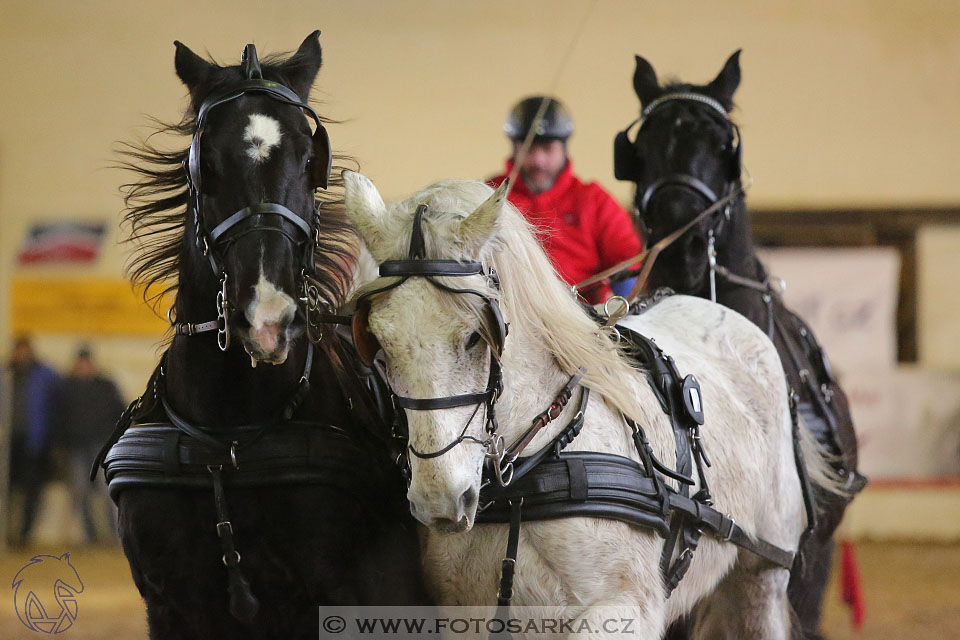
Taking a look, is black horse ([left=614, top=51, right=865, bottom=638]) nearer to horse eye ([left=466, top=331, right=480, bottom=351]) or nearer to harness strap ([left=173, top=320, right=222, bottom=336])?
horse eye ([left=466, top=331, right=480, bottom=351])

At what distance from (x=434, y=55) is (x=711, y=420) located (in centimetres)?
591

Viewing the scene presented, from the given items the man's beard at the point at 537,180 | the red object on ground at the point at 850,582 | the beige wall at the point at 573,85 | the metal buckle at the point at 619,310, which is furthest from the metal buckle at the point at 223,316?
the beige wall at the point at 573,85

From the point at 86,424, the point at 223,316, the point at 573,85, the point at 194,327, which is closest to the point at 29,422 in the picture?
the point at 86,424

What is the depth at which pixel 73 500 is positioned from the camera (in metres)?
7.56

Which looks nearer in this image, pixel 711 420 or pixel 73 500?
pixel 711 420

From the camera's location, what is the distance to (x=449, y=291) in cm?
168

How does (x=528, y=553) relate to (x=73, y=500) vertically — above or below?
above

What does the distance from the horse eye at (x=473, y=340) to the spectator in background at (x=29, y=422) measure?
22.1 feet

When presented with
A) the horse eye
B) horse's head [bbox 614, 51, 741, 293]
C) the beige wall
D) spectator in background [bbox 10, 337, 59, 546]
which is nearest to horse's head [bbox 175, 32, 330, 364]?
the horse eye

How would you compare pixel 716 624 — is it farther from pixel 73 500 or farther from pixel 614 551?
pixel 73 500

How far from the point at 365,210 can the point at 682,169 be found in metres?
1.43

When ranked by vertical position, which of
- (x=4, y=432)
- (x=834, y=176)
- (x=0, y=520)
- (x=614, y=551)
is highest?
(x=834, y=176)

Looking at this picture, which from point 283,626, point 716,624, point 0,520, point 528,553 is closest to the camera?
point 528,553

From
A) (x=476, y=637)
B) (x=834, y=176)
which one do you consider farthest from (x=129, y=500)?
(x=834, y=176)
